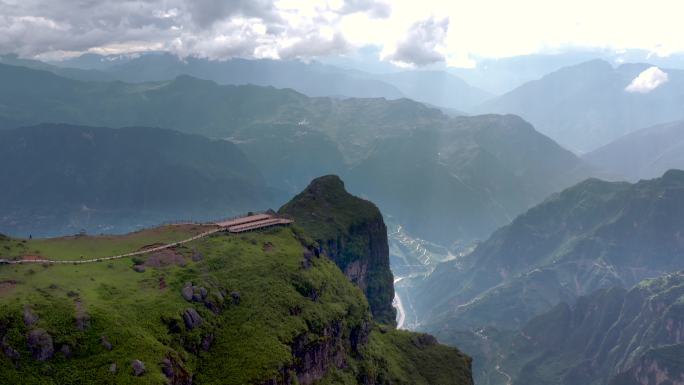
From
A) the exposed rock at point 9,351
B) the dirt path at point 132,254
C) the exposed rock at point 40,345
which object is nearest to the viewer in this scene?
the exposed rock at point 9,351

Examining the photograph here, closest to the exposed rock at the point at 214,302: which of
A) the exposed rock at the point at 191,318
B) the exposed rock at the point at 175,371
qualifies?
the exposed rock at the point at 191,318

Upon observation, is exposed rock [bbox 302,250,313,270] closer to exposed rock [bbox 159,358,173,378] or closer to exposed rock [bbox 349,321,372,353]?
exposed rock [bbox 349,321,372,353]

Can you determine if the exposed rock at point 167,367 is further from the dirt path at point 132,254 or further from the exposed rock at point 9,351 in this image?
the dirt path at point 132,254

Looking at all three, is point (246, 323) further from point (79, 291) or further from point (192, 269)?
point (79, 291)

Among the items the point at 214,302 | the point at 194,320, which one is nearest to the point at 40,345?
the point at 194,320

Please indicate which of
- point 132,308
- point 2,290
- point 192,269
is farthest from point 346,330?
point 2,290

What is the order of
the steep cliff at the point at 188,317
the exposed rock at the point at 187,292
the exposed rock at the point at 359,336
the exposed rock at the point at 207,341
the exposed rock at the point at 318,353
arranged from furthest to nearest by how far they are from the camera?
1. the exposed rock at the point at 359,336
2. the exposed rock at the point at 318,353
3. the exposed rock at the point at 187,292
4. the exposed rock at the point at 207,341
5. the steep cliff at the point at 188,317
